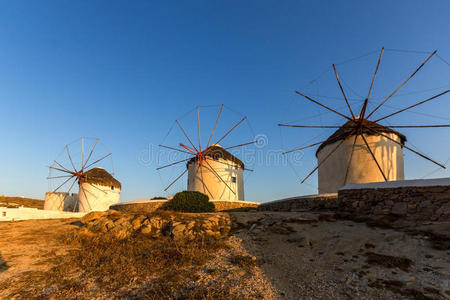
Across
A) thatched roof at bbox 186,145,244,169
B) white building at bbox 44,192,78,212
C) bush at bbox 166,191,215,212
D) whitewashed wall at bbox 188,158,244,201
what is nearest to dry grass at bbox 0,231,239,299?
bush at bbox 166,191,215,212

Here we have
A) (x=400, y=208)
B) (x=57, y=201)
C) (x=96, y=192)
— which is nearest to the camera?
(x=400, y=208)

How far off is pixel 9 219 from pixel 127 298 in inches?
886

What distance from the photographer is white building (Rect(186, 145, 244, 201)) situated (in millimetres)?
24188

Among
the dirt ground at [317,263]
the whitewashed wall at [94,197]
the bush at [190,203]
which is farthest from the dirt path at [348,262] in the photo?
the whitewashed wall at [94,197]

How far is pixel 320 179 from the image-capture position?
61.7 feet

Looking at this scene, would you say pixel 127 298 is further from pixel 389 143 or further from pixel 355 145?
pixel 389 143

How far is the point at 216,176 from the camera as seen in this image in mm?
24422

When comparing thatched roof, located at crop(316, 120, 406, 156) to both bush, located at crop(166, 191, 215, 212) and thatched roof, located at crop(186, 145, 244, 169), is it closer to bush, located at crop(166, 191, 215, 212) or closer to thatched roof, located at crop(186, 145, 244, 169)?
thatched roof, located at crop(186, 145, 244, 169)

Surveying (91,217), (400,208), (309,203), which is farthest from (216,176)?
(400,208)

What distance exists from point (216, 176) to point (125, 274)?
19482 mm

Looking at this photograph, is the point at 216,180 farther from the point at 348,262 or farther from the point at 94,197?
the point at 348,262

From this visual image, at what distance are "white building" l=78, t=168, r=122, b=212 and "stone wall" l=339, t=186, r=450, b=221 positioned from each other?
29879 millimetres

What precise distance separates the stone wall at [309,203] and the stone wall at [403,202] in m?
1.80

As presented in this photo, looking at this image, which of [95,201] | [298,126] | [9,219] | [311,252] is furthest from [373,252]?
[95,201]
